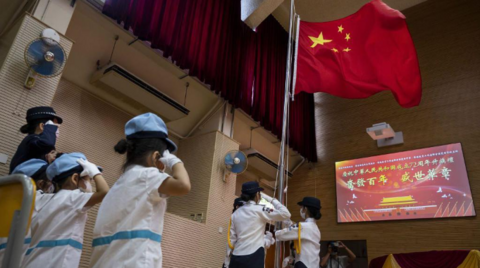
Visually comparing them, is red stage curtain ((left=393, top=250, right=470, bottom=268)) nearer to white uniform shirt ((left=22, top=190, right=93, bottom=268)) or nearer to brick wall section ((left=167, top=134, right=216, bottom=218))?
brick wall section ((left=167, top=134, right=216, bottom=218))

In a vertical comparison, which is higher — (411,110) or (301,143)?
(411,110)

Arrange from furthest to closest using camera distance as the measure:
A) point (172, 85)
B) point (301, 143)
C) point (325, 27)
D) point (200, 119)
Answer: point (301, 143) < point (200, 119) < point (172, 85) < point (325, 27)

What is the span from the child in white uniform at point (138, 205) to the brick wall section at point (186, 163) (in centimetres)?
272

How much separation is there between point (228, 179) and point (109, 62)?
2.58 meters

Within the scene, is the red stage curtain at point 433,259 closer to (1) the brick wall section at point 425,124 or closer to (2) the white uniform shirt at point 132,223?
(1) the brick wall section at point 425,124

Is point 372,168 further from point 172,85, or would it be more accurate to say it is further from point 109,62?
point 109,62

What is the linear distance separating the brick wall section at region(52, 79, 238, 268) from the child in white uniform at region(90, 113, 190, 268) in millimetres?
2725

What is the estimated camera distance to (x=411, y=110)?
6.85 m

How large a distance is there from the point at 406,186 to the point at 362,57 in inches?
119

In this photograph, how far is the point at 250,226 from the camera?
117 inches

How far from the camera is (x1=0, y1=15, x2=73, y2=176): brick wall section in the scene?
3115 mm

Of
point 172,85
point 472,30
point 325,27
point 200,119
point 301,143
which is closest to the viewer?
point 325,27

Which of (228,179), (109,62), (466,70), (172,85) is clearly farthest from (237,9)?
(466,70)

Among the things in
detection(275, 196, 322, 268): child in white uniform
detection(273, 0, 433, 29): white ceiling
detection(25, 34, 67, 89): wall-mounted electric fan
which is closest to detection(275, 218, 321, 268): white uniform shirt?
detection(275, 196, 322, 268): child in white uniform
